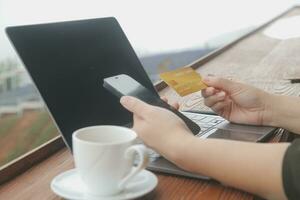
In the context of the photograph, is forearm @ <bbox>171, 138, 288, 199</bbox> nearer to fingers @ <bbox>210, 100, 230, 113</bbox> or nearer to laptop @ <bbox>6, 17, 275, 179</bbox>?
laptop @ <bbox>6, 17, 275, 179</bbox>

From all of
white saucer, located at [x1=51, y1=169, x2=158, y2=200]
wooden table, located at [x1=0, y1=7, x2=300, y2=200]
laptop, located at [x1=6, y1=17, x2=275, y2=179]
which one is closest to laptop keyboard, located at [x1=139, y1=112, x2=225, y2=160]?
laptop, located at [x1=6, y1=17, x2=275, y2=179]

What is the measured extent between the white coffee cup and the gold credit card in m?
0.27

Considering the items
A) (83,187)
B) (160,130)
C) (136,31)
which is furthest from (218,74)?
(83,187)

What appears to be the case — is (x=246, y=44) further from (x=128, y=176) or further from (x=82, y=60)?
(x=128, y=176)

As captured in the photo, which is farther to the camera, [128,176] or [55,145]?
[55,145]

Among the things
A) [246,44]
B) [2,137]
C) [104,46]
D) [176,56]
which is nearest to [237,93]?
[104,46]

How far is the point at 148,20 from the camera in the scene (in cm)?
174

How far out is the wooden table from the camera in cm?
64

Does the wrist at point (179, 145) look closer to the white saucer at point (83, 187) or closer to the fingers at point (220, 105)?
the white saucer at point (83, 187)

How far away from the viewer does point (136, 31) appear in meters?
1.57

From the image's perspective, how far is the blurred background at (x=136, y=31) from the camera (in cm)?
93

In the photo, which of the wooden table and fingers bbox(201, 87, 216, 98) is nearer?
the wooden table

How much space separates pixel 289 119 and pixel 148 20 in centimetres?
96

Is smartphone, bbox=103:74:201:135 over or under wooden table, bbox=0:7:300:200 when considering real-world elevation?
over
